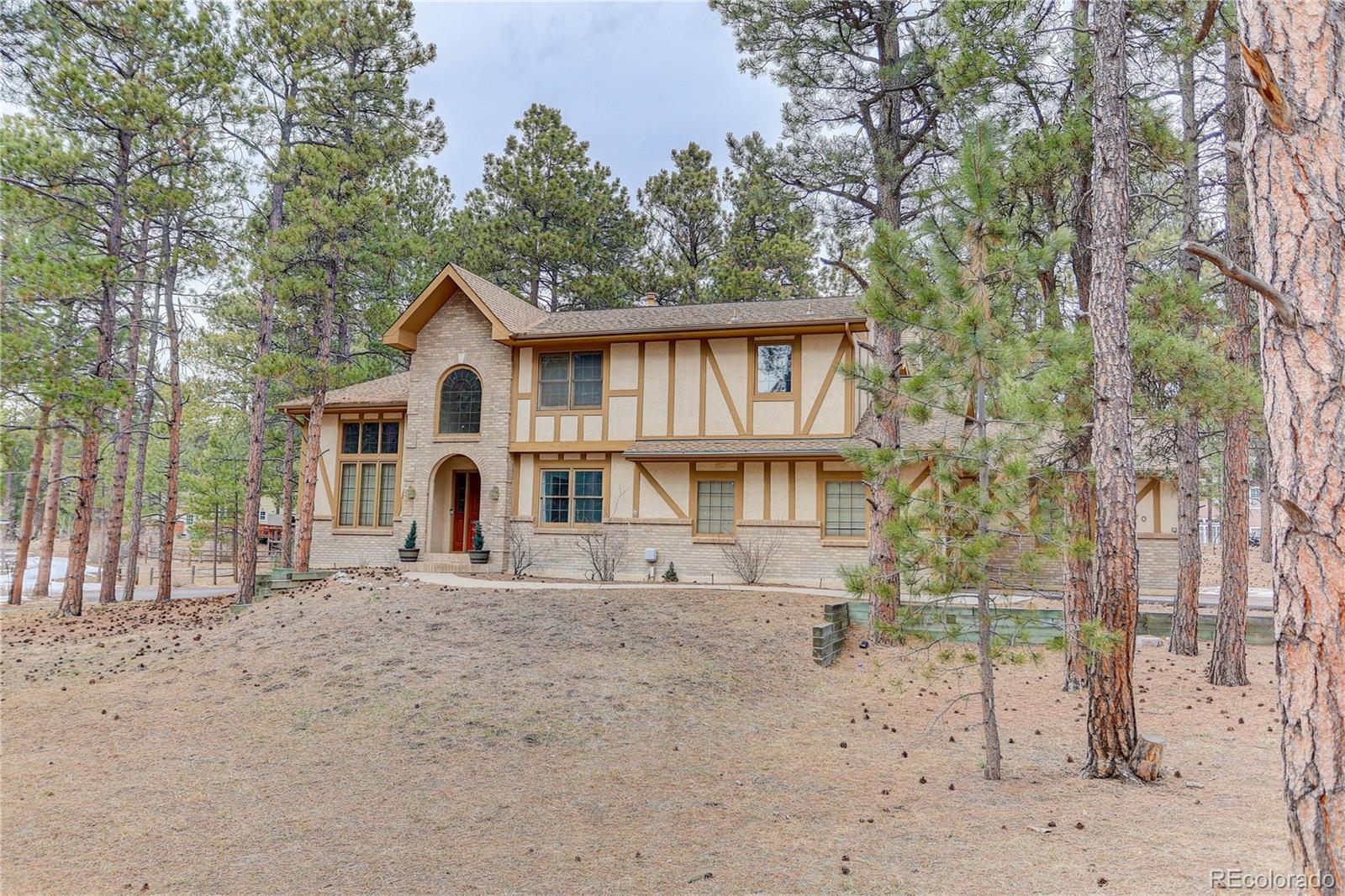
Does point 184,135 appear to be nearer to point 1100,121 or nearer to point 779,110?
point 779,110

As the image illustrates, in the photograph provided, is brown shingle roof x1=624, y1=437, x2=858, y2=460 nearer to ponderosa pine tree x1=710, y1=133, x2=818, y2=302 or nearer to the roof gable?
the roof gable

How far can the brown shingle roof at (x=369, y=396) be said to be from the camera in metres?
19.3

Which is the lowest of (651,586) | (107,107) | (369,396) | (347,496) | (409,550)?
(651,586)

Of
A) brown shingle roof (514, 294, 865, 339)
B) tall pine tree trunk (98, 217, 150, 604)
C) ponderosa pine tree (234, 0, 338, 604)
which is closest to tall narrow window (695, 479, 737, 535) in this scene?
brown shingle roof (514, 294, 865, 339)

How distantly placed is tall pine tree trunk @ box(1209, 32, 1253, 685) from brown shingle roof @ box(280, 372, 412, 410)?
16272mm

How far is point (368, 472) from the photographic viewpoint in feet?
63.8

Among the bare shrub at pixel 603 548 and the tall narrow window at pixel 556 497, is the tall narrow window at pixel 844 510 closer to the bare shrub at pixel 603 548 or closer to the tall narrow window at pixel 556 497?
the bare shrub at pixel 603 548

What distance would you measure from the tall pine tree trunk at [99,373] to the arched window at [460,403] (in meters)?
6.58

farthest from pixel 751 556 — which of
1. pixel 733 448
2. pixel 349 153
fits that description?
pixel 349 153

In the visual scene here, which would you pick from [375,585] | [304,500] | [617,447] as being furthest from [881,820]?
[304,500]

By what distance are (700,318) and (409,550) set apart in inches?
340

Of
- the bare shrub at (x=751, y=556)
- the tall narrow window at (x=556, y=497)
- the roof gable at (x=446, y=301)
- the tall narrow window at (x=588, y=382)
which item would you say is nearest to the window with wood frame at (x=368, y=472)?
the roof gable at (x=446, y=301)

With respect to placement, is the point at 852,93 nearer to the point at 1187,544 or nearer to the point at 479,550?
the point at 1187,544

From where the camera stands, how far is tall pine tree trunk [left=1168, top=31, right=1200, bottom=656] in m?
9.99
